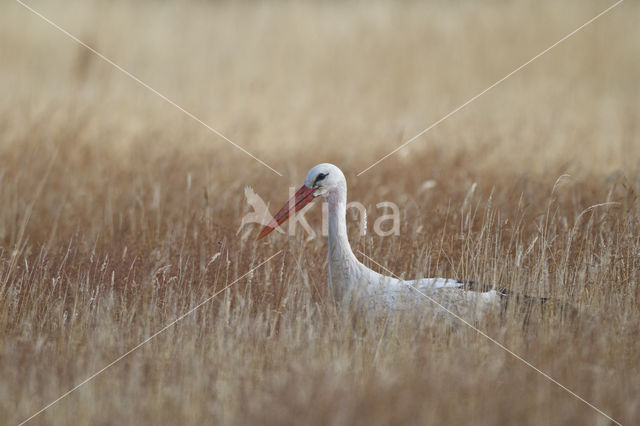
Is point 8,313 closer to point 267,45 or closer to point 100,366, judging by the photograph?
point 100,366

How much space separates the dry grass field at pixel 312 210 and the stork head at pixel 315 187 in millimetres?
447

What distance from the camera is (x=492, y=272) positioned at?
545 centimetres

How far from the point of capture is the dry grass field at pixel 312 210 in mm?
3916

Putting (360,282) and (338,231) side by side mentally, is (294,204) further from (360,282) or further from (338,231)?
(360,282)

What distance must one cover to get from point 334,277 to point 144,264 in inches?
60.2

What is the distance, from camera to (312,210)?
7371 mm

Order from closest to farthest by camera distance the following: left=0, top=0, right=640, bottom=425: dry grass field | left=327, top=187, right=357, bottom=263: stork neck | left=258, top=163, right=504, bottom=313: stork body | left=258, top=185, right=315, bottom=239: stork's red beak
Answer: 1. left=0, top=0, right=640, bottom=425: dry grass field
2. left=258, top=163, right=504, bottom=313: stork body
3. left=327, top=187, right=357, bottom=263: stork neck
4. left=258, top=185, right=315, bottom=239: stork's red beak

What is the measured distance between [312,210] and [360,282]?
2.42 metres

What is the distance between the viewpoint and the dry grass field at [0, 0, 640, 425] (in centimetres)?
392

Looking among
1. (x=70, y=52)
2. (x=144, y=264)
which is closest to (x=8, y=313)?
(x=144, y=264)

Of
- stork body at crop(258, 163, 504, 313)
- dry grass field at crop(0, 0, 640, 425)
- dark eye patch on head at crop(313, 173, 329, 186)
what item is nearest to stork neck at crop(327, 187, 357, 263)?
stork body at crop(258, 163, 504, 313)

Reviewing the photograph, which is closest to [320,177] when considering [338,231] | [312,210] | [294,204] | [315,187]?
[315,187]

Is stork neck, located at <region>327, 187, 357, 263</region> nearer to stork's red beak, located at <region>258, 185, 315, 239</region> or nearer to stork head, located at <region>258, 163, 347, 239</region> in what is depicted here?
stork head, located at <region>258, 163, 347, 239</region>

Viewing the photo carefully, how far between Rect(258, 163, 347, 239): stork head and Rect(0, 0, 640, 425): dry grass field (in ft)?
1.47
